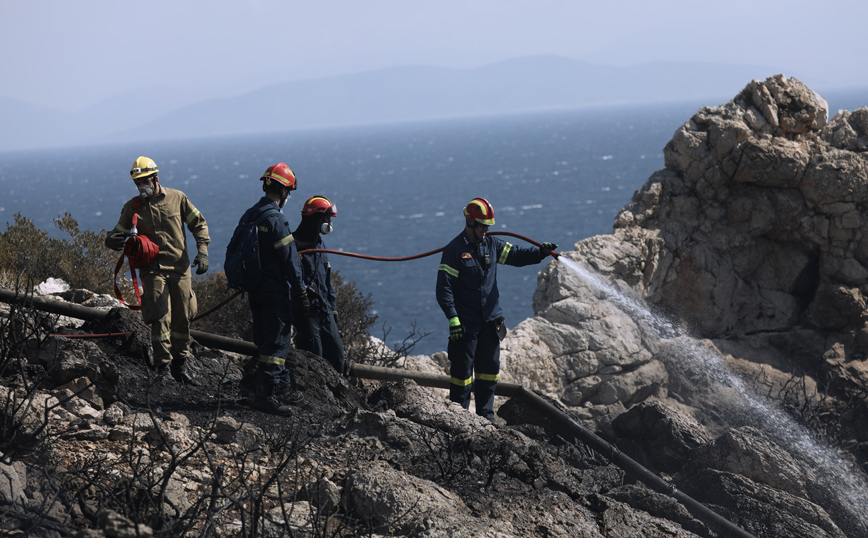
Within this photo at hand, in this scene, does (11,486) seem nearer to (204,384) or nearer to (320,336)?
(204,384)

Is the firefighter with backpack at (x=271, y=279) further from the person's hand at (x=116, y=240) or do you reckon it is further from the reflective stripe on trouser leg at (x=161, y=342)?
the person's hand at (x=116, y=240)

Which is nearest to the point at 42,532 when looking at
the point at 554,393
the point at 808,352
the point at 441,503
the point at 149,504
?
the point at 149,504

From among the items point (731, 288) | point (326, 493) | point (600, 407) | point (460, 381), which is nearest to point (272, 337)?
point (326, 493)

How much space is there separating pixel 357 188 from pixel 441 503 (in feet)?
315

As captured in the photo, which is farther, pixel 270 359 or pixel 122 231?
pixel 270 359

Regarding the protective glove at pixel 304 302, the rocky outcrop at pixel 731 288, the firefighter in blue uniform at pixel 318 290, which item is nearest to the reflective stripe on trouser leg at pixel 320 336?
the firefighter in blue uniform at pixel 318 290

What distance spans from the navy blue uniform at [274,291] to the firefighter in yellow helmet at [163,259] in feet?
1.85

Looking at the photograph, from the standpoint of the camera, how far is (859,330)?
11953 mm

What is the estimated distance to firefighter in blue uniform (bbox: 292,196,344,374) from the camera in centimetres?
722

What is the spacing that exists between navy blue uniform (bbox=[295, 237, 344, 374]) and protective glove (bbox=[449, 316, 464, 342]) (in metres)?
1.12

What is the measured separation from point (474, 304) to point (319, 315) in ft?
5.19

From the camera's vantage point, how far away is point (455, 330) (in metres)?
7.54

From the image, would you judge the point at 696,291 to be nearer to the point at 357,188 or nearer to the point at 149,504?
the point at 149,504

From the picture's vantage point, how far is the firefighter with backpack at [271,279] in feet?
21.0
